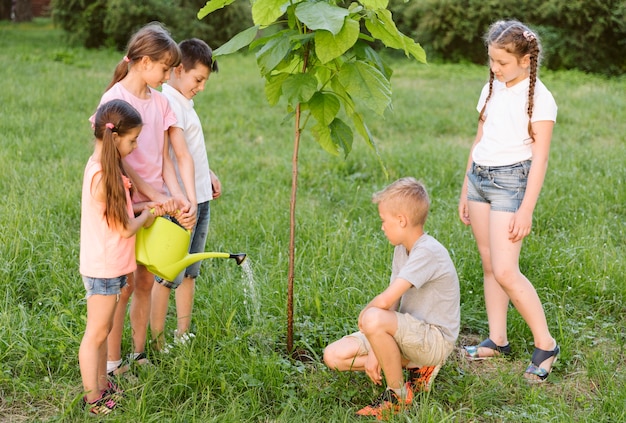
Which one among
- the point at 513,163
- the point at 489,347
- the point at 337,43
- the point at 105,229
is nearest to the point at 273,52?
the point at 337,43

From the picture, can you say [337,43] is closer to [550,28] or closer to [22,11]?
[550,28]

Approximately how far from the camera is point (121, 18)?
16.4 metres

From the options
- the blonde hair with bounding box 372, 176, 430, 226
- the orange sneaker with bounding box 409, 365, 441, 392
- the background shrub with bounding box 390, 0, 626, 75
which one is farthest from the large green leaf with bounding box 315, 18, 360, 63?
the background shrub with bounding box 390, 0, 626, 75

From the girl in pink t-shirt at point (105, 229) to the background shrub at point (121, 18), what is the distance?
47.5 ft

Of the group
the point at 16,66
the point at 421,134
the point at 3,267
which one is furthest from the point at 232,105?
the point at 3,267

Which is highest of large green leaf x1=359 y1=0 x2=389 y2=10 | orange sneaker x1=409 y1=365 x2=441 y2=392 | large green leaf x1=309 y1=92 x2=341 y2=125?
large green leaf x1=359 y1=0 x2=389 y2=10

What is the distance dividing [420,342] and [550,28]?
1451 cm

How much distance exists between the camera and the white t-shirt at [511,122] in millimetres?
3023

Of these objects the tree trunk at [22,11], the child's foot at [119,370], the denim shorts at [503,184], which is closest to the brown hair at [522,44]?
the denim shorts at [503,184]

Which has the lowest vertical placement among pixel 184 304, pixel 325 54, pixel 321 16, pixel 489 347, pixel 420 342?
pixel 489 347

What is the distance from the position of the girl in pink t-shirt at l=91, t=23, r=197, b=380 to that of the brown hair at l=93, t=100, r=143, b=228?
19cm

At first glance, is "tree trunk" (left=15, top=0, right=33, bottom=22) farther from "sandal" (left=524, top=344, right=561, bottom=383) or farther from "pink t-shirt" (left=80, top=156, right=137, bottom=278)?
"sandal" (left=524, top=344, right=561, bottom=383)

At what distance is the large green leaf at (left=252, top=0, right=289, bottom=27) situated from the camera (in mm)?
2473

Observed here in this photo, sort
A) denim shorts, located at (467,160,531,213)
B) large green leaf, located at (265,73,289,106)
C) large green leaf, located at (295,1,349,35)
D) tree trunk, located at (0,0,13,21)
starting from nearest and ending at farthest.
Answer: large green leaf, located at (295,1,349,35)
large green leaf, located at (265,73,289,106)
denim shorts, located at (467,160,531,213)
tree trunk, located at (0,0,13,21)
